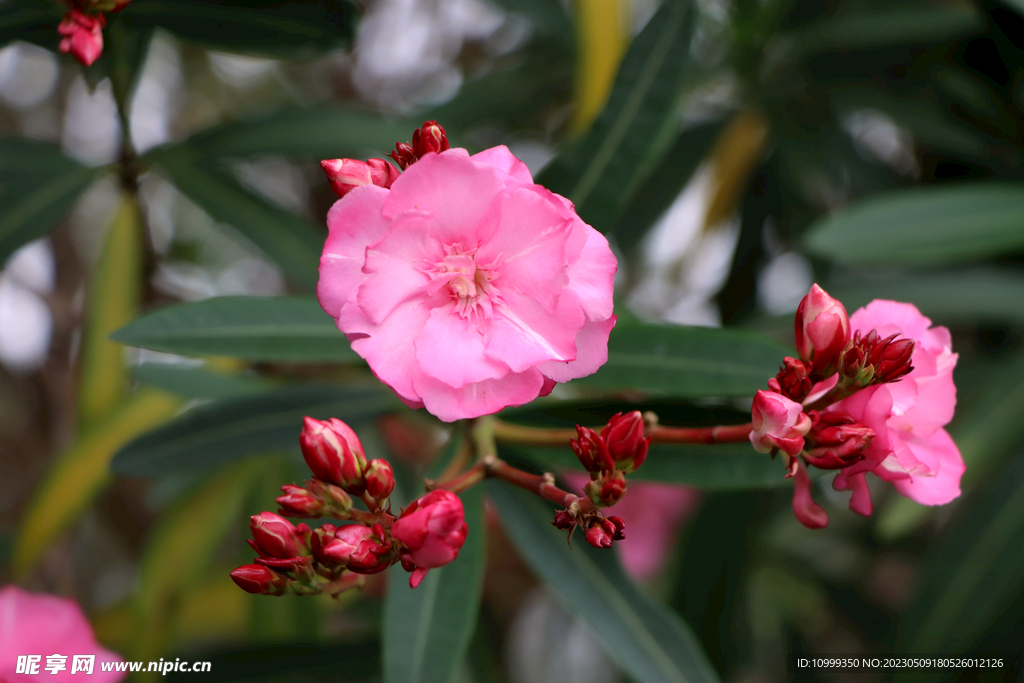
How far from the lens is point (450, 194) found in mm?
572

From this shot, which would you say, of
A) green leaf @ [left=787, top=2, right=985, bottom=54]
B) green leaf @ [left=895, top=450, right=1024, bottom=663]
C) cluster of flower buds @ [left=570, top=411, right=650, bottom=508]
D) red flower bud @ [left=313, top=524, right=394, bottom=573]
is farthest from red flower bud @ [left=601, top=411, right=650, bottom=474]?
green leaf @ [left=787, top=2, right=985, bottom=54]

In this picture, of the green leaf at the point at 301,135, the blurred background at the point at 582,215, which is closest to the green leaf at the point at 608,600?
the blurred background at the point at 582,215

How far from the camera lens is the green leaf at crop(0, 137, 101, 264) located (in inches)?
41.7

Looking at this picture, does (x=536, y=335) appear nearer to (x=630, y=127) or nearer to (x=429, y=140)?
(x=429, y=140)

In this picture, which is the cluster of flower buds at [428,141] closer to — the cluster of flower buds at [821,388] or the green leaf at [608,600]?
the cluster of flower buds at [821,388]

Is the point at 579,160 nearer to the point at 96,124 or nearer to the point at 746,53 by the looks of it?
the point at 746,53

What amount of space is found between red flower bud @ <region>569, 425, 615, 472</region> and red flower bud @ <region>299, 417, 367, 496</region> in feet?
0.62

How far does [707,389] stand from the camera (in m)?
0.87

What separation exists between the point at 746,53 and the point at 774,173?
30 centimetres

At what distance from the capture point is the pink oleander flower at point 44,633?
91 cm

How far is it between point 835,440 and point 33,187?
3.99ft

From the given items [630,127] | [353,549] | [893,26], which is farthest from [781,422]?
A: [893,26]

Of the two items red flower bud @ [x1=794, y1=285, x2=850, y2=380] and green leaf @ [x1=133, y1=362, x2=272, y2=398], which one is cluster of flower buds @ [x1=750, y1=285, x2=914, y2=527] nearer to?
red flower bud @ [x1=794, y1=285, x2=850, y2=380]

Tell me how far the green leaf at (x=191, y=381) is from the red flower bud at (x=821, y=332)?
2.84ft
